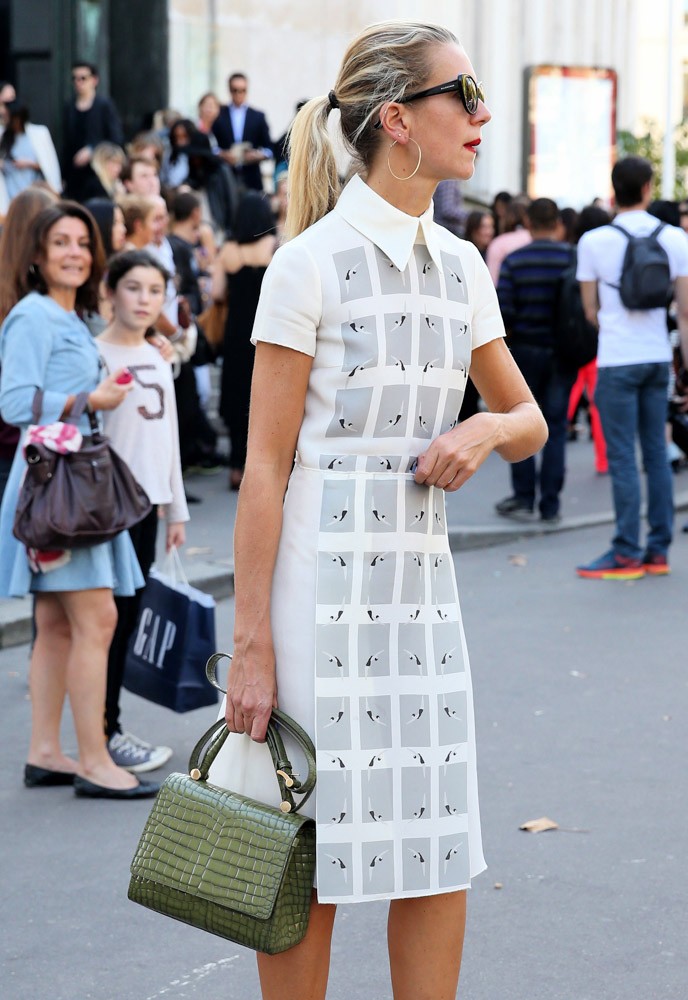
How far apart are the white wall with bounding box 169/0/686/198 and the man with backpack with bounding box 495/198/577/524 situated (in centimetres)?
298

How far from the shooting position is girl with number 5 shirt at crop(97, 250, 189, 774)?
500cm

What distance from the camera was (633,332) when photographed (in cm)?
809

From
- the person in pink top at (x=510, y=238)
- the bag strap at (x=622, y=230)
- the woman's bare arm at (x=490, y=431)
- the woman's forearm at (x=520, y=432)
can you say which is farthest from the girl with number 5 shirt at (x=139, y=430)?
the person in pink top at (x=510, y=238)

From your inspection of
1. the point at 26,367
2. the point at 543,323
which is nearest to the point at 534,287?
the point at 543,323

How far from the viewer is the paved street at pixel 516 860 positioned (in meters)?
3.53

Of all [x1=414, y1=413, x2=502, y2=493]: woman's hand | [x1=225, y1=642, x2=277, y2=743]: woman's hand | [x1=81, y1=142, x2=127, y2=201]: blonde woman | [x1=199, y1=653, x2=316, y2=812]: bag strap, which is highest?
[x1=81, y1=142, x2=127, y2=201]: blonde woman

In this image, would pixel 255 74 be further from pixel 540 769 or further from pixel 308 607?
pixel 308 607

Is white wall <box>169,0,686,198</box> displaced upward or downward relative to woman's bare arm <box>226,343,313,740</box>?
upward

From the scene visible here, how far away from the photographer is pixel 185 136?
14.8 metres

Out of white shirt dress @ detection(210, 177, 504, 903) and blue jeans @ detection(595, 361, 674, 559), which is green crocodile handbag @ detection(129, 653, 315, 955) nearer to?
white shirt dress @ detection(210, 177, 504, 903)

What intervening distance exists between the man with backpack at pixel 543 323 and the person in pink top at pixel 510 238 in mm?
1911

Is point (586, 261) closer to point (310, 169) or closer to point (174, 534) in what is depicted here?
point (174, 534)

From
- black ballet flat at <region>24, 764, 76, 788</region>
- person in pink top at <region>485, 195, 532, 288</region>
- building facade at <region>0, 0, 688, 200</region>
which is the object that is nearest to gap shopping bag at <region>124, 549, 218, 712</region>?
black ballet flat at <region>24, 764, 76, 788</region>

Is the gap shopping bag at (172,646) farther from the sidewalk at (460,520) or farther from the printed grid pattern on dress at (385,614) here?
the printed grid pattern on dress at (385,614)
